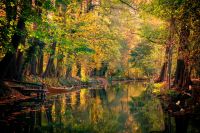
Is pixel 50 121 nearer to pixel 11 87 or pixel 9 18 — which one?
pixel 9 18

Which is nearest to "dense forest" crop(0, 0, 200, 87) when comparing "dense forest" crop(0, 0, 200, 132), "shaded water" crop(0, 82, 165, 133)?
"dense forest" crop(0, 0, 200, 132)

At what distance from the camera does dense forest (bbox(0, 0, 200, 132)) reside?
19.9 meters

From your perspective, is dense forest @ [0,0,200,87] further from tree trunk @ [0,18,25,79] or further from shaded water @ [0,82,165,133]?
shaded water @ [0,82,165,133]

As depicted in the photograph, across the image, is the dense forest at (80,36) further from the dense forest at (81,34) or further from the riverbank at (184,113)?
the riverbank at (184,113)

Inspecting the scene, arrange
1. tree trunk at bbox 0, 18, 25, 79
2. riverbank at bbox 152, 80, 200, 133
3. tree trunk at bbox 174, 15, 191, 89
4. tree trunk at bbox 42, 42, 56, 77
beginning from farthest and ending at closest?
tree trunk at bbox 42, 42, 56, 77 → tree trunk at bbox 0, 18, 25, 79 → tree trunk at bbox 174, 15, 191, 89 → riverbank at bbox 152, 80, 200, 133

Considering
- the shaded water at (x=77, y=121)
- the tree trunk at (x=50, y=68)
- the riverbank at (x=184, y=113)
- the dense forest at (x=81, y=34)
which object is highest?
the dense forest at (x=81, y=34)

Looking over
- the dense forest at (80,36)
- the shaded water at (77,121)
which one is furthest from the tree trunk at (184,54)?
the shaded water at (77,121)

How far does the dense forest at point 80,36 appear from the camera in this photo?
19.9 m

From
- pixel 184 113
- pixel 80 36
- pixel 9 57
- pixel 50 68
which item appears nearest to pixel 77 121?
pixel 184 113

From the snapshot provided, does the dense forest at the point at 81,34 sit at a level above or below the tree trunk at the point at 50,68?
above

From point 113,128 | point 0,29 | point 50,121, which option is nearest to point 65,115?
point 50,121

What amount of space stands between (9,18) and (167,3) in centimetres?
1029

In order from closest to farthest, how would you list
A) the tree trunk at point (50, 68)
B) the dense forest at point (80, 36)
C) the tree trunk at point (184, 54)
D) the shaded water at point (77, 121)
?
the shaded water at point (77, 121) < the dense forest at point (80, 36) < the tree trunk at point (184, 54) < the tree trunk at point (50, 68)

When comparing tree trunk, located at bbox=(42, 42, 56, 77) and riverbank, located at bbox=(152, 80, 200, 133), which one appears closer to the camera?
riverbank, located at bbox=(152, 80, 200, 133)
